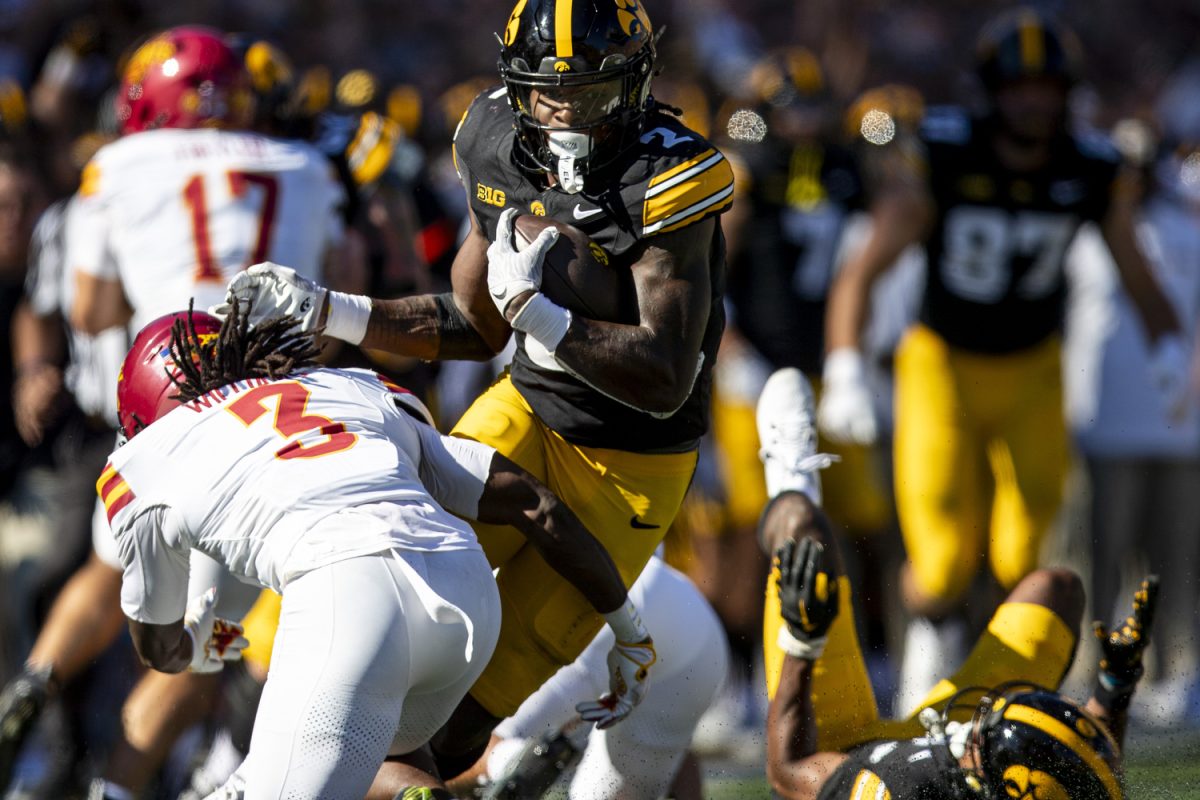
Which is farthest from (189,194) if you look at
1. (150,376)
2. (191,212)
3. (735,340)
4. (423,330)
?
(735,340)

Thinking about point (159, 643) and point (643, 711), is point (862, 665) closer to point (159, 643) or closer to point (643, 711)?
point (643, 711)

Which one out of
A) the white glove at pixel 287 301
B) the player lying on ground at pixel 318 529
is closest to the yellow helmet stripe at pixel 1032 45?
the white glove at pixel 287 301

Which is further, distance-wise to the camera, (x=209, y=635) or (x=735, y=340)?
(x=735, y=340)

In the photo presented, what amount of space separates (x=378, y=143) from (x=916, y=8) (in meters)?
7.30

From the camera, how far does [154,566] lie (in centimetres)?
309

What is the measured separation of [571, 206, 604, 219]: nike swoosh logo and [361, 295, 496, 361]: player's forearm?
457 mm

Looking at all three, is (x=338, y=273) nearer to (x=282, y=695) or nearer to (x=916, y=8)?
(x=282, y=695)

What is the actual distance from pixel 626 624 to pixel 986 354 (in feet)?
9.75

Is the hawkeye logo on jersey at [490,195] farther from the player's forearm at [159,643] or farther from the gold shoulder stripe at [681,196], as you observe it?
the player's forearm at [159,643]

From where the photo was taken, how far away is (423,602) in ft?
9.62

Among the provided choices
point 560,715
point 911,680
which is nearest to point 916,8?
point 911,680

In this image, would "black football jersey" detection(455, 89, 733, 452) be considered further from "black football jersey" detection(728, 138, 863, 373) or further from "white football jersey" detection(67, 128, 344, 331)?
"black football jersey" detection(728, 138, 863, 373)

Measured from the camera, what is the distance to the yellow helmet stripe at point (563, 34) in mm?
3404

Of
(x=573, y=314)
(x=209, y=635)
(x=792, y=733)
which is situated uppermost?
(x=573, y=314)
